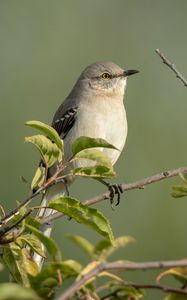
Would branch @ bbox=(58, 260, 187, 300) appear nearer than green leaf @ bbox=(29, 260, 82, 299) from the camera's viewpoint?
Yes

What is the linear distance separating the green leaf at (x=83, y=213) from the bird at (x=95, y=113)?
3.14 metres

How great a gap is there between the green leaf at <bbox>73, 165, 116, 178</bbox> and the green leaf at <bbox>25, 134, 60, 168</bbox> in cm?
13

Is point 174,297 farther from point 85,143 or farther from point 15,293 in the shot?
point 85,143

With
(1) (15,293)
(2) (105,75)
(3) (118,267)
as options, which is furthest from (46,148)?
(2) (105,75)

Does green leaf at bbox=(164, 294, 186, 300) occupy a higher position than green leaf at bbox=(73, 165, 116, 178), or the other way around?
green leaf at bbox=(73, 165, 116, 178)

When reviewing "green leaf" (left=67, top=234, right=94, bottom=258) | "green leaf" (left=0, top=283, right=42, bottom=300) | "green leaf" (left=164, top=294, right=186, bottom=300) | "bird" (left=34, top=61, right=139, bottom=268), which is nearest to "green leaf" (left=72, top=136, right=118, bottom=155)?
"green leaf" (left=67, top=234, right=94, bottom=258)

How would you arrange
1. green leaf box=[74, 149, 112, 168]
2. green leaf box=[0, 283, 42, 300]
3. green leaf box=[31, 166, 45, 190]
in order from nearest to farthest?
1. green leaf box=[0, 283, 42, 300]
2. green leaf box=[74, 149, 112, 168]
3. green leaf box=[31, 166, 45, 190]

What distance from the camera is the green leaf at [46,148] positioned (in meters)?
3.32

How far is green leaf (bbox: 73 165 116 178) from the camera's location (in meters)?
3.31

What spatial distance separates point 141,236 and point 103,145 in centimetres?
446

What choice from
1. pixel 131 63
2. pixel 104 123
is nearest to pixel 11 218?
pixel 104 123

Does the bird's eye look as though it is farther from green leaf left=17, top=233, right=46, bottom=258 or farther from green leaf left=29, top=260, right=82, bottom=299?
green leaf left=29, top=260, right=82, bottom=299

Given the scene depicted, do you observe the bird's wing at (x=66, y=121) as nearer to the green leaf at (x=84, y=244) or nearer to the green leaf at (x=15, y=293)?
the green leaf at (x=84, y=244)

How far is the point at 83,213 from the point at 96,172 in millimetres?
296
